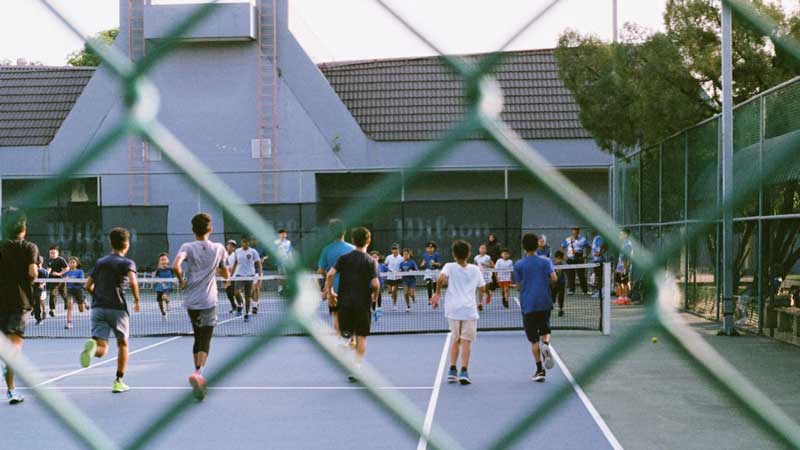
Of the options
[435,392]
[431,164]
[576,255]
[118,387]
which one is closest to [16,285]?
[118,387]

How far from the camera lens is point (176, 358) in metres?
10.1

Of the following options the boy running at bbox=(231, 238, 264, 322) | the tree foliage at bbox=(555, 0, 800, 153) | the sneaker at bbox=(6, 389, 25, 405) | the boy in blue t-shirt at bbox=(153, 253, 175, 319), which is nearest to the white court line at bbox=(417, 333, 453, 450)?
the sneaker at bbox=(6, 389, 25, 405)

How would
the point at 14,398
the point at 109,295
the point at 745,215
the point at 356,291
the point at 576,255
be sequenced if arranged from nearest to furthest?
the point at 14,398 → the point at 109,295 → the point at 356,291 → the point at 745,215 → the point at 576,255

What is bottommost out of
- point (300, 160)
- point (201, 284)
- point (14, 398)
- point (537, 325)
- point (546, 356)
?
point (14, 398)

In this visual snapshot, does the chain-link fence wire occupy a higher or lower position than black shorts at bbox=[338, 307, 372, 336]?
higher

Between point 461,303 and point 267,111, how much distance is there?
12.0 meters

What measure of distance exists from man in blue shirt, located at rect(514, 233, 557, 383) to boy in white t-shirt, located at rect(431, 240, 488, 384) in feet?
1.68

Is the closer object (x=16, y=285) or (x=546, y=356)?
(x=16, y=285)

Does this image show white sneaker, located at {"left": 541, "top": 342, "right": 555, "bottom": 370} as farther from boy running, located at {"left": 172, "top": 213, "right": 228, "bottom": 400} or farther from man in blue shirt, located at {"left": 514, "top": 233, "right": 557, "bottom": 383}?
boy running, located at {"left": 172, "top": 213, "right": 228, "bottom": 400}

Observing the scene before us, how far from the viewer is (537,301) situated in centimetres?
832

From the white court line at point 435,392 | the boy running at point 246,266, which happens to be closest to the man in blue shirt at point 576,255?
the boy running at point 246,266

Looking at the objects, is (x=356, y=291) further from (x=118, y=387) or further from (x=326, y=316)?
(x=326, y=316)

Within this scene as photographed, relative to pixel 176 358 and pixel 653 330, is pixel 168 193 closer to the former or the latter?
pixel 176 358

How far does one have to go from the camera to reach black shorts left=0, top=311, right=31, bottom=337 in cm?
673
